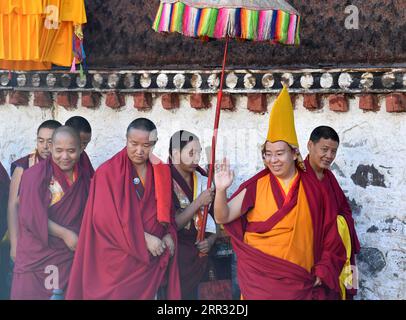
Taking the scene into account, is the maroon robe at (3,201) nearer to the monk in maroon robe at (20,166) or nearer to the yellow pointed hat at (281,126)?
the monk in maroon robe at (20,166)

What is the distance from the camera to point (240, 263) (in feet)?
18.7

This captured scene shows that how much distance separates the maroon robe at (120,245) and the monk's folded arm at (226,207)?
1.45ft

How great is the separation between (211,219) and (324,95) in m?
1.09

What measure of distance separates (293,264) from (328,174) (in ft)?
2.27

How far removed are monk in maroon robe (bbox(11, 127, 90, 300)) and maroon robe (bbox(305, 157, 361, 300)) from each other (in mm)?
1536

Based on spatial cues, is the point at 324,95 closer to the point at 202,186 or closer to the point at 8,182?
the point at 202,186

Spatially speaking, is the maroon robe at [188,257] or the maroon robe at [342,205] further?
the maroon robe at [188,257]

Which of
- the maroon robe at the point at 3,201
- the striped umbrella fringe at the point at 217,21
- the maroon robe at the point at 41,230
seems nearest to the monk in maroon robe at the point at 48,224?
the maroon robe at the point at 41,230

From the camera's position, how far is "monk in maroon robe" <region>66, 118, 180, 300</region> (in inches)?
231

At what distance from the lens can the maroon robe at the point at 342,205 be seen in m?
5.79

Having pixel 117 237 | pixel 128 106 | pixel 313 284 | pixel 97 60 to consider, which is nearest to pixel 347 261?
pixel 313 284

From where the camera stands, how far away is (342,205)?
5.88 meters

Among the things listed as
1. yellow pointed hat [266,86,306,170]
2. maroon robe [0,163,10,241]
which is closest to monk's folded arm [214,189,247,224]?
yellow pointed hat [266,86,306,170]

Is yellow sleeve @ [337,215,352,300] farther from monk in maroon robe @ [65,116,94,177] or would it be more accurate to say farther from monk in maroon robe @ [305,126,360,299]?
monk in maroon robe @ [65,116,94,177]
